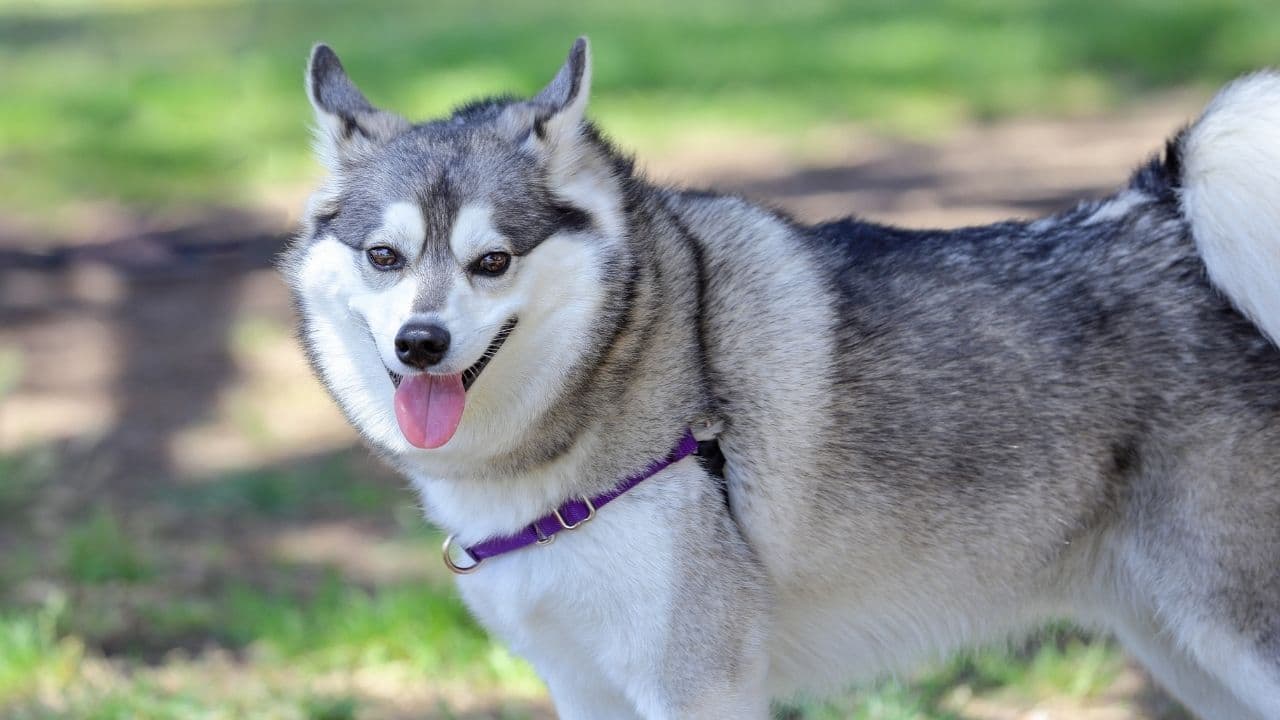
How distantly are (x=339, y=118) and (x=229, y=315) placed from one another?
484cm

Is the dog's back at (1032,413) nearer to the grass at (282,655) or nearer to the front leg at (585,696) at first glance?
the front leg at (585,696)

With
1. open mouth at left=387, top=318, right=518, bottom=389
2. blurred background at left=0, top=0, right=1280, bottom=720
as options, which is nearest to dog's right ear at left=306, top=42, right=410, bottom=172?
open mouth at left=387, top=318, right=518, bottom=389

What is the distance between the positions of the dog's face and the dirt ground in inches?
46.7

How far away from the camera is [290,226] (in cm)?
953

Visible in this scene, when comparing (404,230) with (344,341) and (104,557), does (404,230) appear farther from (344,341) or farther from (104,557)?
(104,557)

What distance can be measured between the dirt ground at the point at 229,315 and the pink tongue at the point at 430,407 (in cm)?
148

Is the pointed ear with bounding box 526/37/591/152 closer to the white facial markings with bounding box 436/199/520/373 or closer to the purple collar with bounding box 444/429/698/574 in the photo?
the white facial markings with bounding box 436/199/520/373

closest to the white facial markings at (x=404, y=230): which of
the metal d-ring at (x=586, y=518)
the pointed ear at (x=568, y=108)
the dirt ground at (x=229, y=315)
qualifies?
the pointed ear at (x=568, y=108)

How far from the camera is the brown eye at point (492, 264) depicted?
293 cm

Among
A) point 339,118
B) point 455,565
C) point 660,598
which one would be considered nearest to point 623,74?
point 339,118

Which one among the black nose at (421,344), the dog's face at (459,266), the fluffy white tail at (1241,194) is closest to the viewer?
the black nose at (421,344)

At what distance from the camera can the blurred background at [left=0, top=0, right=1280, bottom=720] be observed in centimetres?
432

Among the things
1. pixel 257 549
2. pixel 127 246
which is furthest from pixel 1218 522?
pixel 127 246

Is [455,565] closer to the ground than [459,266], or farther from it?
closer to the ground
